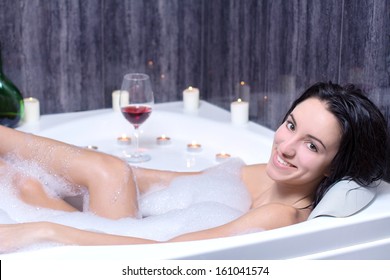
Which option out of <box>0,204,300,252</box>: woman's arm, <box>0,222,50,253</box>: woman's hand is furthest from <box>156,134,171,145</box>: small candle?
<box>0,222,50,253</box>: woman's hand

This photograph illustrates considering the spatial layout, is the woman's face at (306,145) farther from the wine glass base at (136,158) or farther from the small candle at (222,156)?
Result: the wine glass base at (136,158)

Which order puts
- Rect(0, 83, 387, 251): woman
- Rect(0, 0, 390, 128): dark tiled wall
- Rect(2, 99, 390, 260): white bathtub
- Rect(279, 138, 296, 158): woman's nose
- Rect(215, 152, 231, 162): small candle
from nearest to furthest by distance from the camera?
Rect(2, 99, 390, 260): white bathtub
Rect(0, 83, 387, 251): woman
Rect(279, 138, 296, 158): woman's nose
Rect(0, 0, 390, 128): dark tiled wall
Rect(215, 152, 231, 162): small candle

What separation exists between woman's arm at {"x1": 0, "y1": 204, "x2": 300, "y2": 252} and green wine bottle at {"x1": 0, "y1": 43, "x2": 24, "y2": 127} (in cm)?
105

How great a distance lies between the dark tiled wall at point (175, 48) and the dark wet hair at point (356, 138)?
0.38 meters

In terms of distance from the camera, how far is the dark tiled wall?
2.29 m

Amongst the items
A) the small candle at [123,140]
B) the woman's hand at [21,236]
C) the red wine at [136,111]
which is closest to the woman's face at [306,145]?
the woman's hand at [21,236]

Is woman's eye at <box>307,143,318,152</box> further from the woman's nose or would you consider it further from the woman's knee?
the woman's knee

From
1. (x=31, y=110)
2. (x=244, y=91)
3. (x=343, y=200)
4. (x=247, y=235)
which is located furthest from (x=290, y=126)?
(x=31, y=110)

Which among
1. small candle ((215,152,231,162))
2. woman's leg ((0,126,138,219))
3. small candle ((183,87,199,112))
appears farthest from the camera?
small candle ((183,87,199,112))

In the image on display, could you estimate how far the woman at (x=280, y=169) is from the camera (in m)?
1.61

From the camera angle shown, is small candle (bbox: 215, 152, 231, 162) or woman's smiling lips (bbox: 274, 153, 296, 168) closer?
woman's smiling lips (bbox: 274, 153, 296, 168)

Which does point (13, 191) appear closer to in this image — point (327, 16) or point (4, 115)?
point (4, 115)

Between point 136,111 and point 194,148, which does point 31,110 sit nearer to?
point 136,111

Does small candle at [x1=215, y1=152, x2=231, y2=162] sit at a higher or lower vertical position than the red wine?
lower
